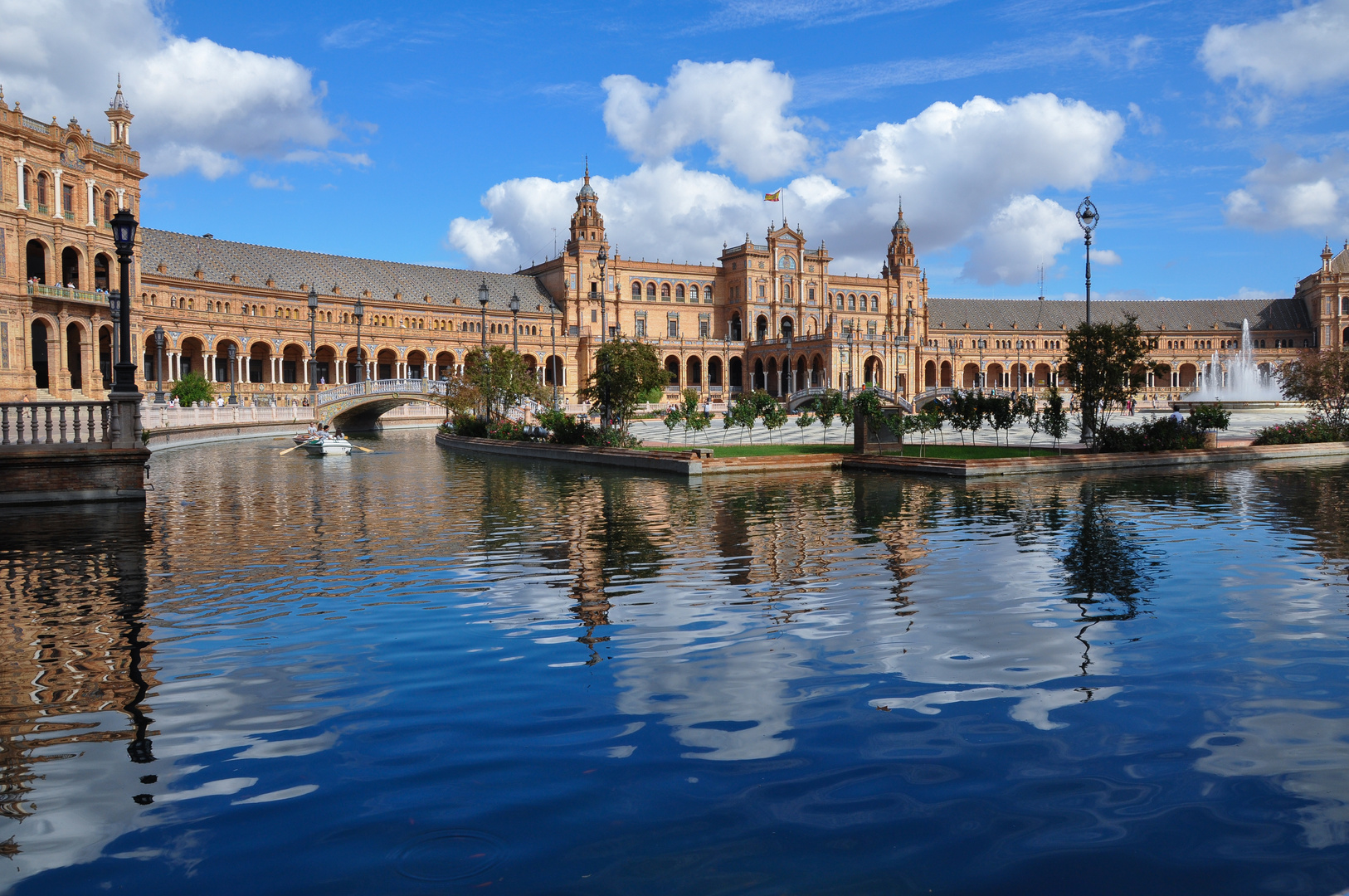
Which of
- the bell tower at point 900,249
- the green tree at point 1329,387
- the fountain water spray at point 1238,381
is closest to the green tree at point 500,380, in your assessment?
the green tree at point 1329,387

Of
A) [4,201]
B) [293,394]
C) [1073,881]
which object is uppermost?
[4,201]

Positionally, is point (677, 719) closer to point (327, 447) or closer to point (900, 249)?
point (327, 447)

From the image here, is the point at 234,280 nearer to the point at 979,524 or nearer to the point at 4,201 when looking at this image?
the point at 4,201

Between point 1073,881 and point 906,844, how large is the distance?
745 mm

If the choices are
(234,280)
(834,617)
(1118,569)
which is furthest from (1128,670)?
(234,280)

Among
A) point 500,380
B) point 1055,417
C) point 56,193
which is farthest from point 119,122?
point 1055,417

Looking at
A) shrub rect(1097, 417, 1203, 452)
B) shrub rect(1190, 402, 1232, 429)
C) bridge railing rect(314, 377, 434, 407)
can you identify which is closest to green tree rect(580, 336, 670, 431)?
shrub rect(1097, 417, 1203, 452)

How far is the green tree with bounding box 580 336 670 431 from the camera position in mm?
34031

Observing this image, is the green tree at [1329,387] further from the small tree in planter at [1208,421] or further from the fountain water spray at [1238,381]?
the fountain water spray at [1238,381]

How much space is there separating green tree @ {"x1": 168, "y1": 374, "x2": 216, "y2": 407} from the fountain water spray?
65.0m

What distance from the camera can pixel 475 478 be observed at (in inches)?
1040

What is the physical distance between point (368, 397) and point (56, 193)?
1918 centimetres

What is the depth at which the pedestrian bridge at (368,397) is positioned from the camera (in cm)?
5784

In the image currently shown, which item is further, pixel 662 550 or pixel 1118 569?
pixel 662 550
